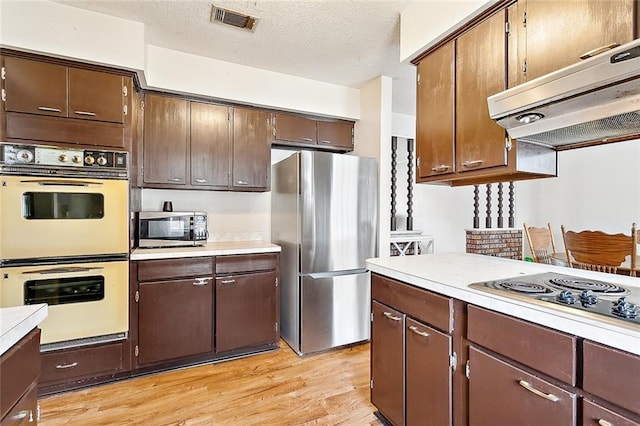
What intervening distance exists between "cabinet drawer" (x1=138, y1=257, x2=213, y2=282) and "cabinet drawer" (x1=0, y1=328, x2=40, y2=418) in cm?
136

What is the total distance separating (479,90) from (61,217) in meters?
2.71

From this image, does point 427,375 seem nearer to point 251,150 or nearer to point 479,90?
point 479,90

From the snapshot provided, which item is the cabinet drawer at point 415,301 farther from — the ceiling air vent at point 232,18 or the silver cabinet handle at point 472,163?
the ceiling air vent at point 232,18

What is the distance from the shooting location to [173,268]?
8.08 feet

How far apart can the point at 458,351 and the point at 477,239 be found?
306cm

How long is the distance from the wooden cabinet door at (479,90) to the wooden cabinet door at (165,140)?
2194mm

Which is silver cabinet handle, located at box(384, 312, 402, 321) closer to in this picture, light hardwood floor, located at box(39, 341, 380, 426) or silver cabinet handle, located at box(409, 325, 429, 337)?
silver cabinet handle, located at box(409, 325, 429, 337)

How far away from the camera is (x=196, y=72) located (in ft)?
9.09

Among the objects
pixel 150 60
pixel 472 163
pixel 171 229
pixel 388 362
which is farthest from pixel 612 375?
pixel 150 60

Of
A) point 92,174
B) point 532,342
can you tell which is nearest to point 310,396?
point 532,342

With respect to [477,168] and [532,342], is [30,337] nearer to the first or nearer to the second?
[532,342]

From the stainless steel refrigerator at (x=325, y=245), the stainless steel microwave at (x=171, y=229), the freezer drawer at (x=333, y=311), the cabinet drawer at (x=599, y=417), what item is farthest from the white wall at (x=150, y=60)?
the cabinet drawer at (x=599, y=417)

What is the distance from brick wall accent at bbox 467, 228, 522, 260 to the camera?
4.05 m

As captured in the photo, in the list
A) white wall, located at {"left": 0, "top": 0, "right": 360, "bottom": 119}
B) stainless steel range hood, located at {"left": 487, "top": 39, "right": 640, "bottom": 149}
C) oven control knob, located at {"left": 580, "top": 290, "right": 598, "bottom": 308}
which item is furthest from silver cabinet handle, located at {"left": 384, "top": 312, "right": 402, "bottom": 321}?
white wall, located at {"left": 0, "top": 0, "right": 360, "bottom": 119}
